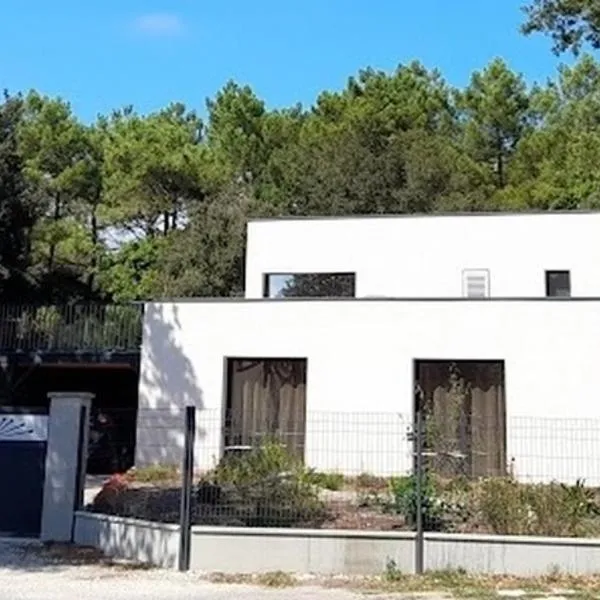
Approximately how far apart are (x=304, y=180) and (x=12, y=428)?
24.0 meters

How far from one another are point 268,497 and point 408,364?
7.01m

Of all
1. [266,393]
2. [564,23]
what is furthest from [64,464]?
[564,23]

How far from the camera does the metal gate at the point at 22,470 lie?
37.5ft

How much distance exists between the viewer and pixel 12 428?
11.6 m

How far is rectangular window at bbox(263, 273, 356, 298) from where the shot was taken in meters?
20.9

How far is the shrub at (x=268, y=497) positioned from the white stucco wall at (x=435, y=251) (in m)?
9.26

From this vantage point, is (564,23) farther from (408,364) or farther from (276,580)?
(276,580)

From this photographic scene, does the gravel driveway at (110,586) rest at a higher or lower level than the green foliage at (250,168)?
lower

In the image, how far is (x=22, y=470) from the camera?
1148 cm

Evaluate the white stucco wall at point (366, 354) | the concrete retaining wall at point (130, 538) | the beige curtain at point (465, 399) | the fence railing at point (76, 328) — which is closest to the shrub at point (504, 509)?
the concrete retaining wall at point (130, 538)

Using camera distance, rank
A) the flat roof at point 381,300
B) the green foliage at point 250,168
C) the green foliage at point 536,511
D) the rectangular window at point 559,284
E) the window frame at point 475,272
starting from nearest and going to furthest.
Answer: the green foliage at point 536,511 → the flat roof at point 381,300 → the rectangular window at point 559,284 → the window frame at point 475,272 → the green foliage at point 250,168

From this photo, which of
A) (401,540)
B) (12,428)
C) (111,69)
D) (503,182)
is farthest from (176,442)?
(503,182)

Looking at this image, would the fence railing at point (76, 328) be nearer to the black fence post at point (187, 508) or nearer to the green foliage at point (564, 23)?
Result: the green foliage at point (564, 23)

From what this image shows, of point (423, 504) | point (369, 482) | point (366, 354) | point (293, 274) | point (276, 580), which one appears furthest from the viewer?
point (293, 274)
